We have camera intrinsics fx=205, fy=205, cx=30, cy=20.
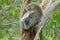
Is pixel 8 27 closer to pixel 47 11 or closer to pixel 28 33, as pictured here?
pixel 28 33

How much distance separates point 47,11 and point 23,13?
328mm

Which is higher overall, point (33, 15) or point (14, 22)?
point (33, 15)

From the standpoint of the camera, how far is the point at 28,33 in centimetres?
194

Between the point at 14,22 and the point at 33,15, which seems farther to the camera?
the point at 14,22

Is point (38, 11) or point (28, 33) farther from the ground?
point (38, 11)

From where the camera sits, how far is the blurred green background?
8.96 ft

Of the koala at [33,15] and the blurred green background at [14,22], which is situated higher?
the koala at [33,15]

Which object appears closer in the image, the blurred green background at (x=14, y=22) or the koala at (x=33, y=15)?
the koala at (x=33, y=15)

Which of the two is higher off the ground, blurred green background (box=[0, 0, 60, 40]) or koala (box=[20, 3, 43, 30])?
koala (box=[20, 3, 43, 30])

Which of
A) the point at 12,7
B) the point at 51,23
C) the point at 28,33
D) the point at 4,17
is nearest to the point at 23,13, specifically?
A: the point at 28,33

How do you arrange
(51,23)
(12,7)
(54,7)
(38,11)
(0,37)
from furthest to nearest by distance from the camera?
1. (0,37)
2. (12,7)
3. (51,23)
4. (38,11)
5. (54,7)

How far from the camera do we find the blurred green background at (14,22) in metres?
2.73

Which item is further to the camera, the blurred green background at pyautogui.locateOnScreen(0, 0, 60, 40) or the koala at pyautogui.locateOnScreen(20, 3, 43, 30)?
the blurred green background at pyautogui.locateOnScreen(0, 0, 60, 40)

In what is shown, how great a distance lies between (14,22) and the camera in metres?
3.15
